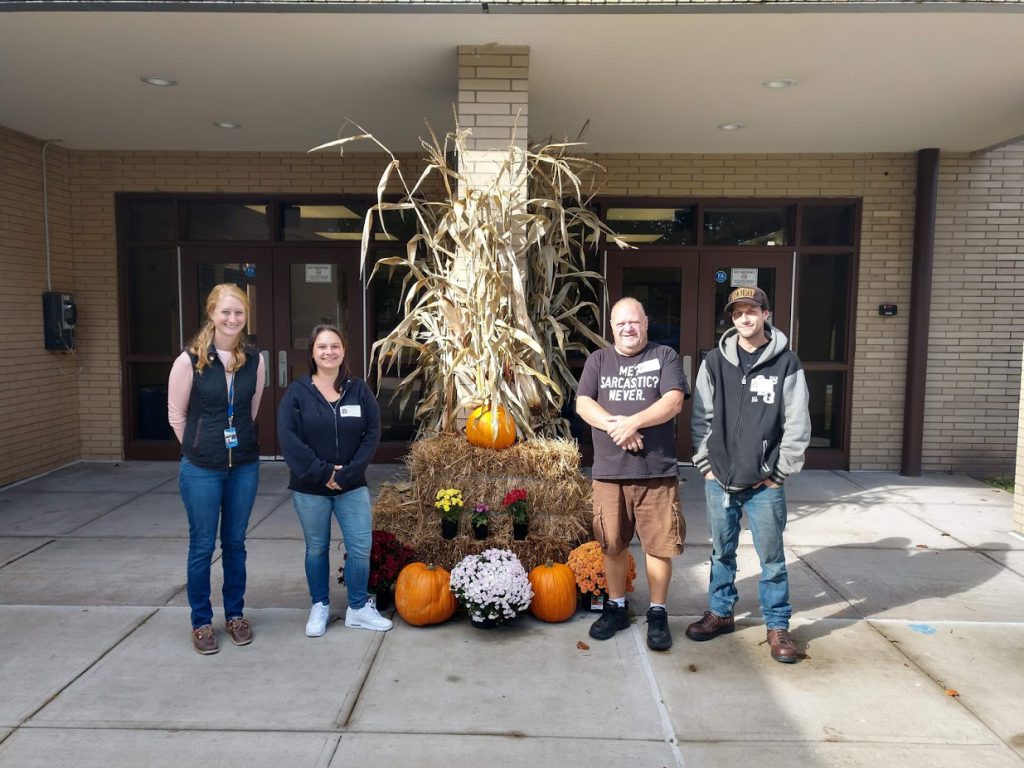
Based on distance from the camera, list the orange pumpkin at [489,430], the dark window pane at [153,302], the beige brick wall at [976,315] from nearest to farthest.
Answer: the orange pumpkin at [489,430], the beige brick wall at [976,315], the dark window pane at [153,302]

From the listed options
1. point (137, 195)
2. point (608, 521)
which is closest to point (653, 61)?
point (608, 521)

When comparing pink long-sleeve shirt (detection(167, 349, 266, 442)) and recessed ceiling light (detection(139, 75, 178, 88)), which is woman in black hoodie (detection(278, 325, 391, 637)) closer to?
pink long-sleeve shirt (detection(167, 349, 266, 442))

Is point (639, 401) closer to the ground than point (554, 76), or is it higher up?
closer to the ground

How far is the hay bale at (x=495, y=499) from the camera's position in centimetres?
411

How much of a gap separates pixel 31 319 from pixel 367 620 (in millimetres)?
5394

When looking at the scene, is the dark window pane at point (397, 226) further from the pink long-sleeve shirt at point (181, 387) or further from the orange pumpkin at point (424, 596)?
the orange pumpkin at point (424, 596)

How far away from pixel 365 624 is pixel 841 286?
6.29m

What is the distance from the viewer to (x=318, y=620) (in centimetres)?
372

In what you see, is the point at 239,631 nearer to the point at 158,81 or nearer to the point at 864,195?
the point at 158,81

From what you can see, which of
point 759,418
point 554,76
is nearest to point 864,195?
point 554,76

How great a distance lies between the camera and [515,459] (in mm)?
4281

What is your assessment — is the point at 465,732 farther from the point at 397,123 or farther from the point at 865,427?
the point at 865,427

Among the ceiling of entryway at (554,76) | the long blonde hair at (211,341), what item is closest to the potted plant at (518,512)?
the long blonde hair at (211,341)

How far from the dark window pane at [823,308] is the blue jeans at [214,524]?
618 centimetres
